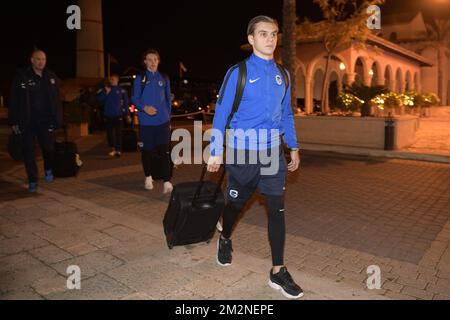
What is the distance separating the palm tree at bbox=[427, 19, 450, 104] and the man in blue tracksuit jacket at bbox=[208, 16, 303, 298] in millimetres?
32580

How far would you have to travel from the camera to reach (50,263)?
12.8 feet

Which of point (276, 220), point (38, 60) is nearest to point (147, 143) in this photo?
point (38, 60)

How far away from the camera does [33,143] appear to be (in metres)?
6.76

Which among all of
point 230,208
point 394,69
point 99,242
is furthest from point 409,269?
point 394,69

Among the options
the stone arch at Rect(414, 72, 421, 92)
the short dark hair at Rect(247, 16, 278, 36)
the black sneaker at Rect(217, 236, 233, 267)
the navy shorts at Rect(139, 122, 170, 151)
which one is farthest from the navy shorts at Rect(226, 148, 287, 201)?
the stone arch at Rect(414, 72, 421, 92)

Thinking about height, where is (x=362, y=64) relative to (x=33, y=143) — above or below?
above

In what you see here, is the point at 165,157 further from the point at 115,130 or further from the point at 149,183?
the point at 115,130

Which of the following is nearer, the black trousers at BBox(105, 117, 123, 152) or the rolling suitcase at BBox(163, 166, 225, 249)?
the rolling suitcase at BBox(163, 166, 225, 249)

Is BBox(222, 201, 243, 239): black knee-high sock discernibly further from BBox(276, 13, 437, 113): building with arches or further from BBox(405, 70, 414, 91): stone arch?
BBox(405, 70, 414, 91): stone arch

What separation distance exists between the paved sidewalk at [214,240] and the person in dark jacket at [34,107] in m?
0.67

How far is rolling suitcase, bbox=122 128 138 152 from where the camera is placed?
36.9 ft

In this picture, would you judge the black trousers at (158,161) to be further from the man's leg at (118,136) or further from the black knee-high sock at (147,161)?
the man's leg at (118,136)

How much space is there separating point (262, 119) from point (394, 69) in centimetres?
2415

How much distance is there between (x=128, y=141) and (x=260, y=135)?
8.34 meters
